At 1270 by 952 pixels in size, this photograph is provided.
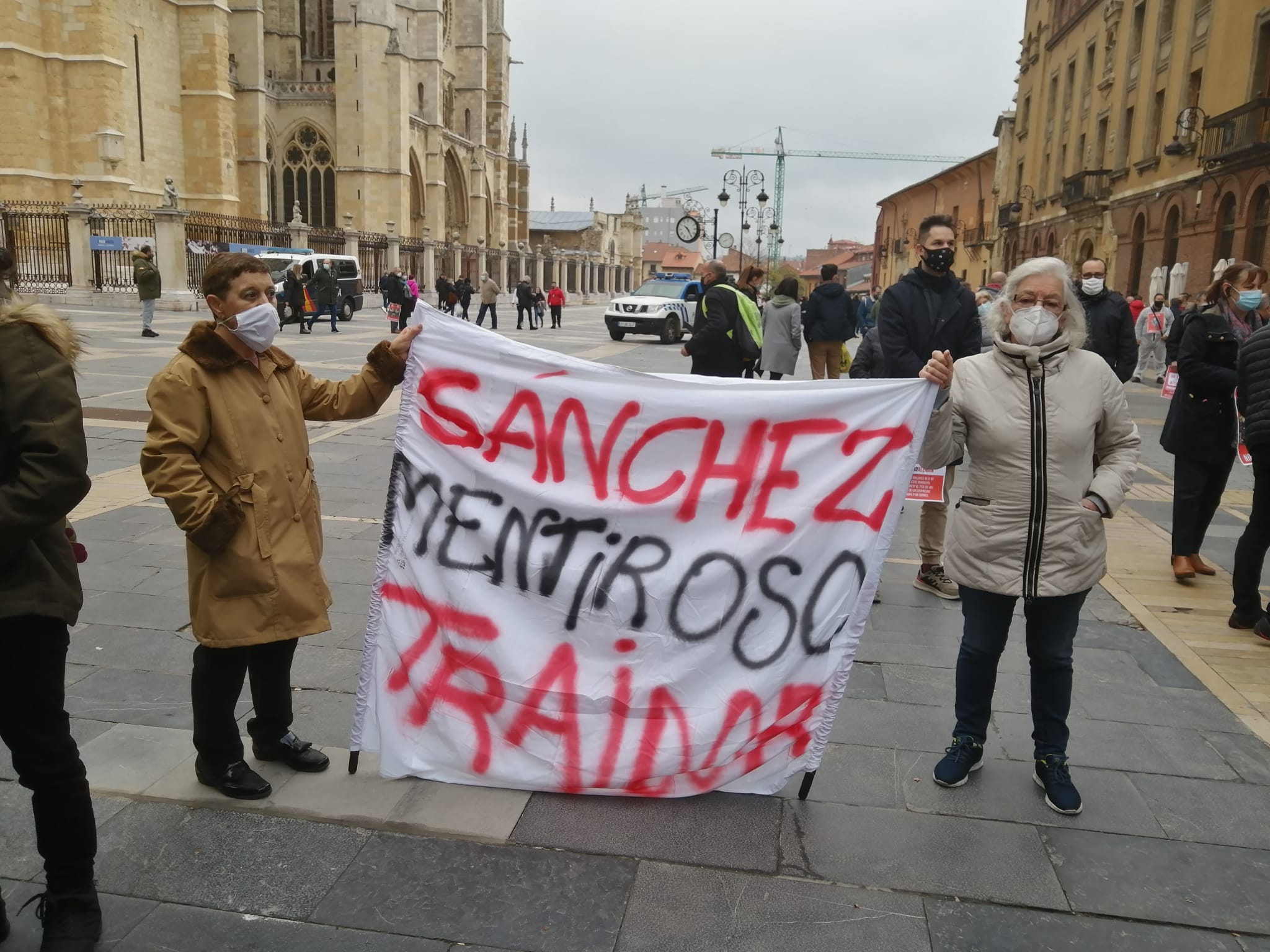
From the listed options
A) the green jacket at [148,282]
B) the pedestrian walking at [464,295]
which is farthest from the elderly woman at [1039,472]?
the pedestrian walking at [464,295]

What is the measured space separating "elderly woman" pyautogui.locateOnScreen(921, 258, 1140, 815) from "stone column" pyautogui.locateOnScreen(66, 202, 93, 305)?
97.2 ft

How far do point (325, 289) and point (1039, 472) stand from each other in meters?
23.0

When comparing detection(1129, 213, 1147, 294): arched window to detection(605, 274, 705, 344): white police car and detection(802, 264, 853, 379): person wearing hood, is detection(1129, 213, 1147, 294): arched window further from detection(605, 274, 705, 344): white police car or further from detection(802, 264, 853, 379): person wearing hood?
detection(802, 264, 853, 379): person wearing hood

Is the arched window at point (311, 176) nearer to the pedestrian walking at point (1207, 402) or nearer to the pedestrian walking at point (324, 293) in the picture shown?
the pedestrian walking at point (324, 293)

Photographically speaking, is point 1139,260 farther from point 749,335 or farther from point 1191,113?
point 749,335

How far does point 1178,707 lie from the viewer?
414 centimetres

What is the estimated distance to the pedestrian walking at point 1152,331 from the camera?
19875 mm

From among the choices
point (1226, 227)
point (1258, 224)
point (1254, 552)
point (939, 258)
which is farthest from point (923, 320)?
point (1226, 227)

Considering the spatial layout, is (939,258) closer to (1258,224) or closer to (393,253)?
(1258,224)

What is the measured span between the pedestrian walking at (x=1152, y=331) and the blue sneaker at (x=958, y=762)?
18127mm

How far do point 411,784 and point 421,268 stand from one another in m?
42.8

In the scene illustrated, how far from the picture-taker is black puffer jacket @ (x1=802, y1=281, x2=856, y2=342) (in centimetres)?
1088

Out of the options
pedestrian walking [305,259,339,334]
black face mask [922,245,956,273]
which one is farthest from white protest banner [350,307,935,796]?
pedestrian walking [305,259,339,334]

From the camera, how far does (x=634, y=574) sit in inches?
126
